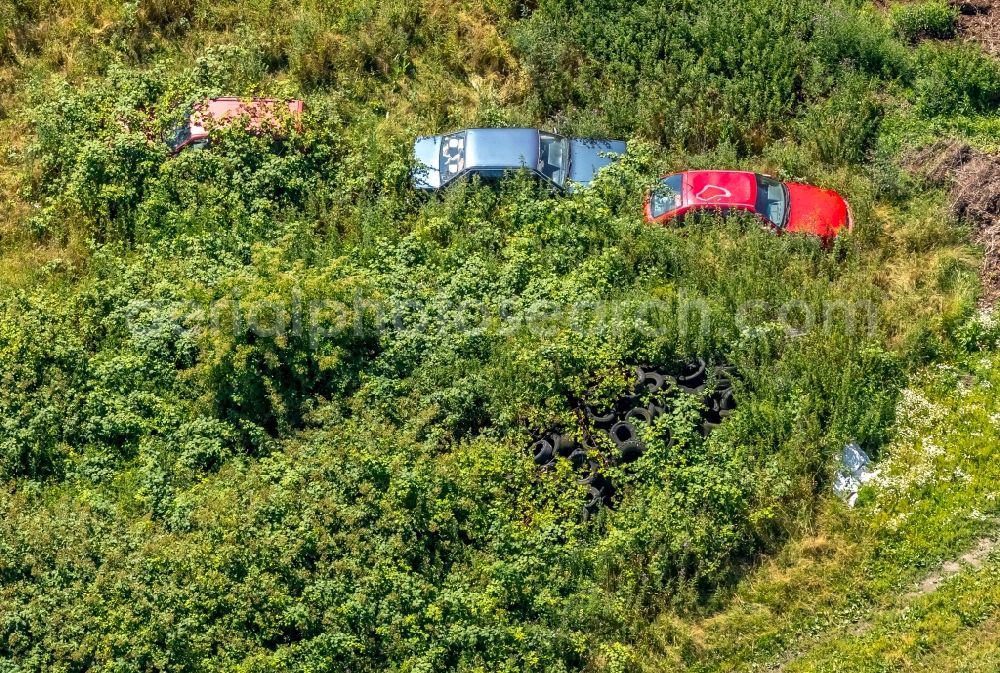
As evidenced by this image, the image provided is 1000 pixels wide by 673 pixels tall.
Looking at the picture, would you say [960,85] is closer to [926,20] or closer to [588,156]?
[926,20]

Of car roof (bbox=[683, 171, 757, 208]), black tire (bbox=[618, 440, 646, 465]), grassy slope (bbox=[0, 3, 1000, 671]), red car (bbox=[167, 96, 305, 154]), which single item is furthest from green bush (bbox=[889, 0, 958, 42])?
red car (bbox=[167, 96, 305, 154])

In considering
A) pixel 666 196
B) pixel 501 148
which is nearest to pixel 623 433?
pixel 666 196

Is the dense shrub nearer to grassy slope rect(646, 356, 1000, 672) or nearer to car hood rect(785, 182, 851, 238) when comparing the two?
car hood rect(785, 182, 851, 238)

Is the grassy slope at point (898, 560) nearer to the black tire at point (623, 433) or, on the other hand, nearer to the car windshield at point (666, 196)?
the car windshield at point (666, 196)

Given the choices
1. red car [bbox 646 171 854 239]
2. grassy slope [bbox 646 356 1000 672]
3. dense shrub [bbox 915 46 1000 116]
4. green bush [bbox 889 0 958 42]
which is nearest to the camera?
grassy slope [bbox 646 356 1000 672]

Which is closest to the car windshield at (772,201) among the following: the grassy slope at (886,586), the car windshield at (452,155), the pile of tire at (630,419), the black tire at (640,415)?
the pile of tire at (630,419)

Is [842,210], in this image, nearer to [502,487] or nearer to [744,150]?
Answer: [744,150]

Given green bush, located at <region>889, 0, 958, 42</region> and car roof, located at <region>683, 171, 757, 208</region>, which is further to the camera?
green bush, located at <region>889, 0, 958, 42</region>
